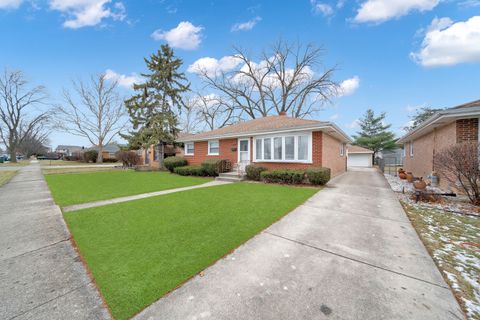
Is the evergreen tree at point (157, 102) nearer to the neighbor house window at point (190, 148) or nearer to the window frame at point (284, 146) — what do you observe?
the neighbor house window at point (190, 148)

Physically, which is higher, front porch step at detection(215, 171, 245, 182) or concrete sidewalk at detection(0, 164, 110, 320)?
front porch step at detection(215, 171, 245, 182)

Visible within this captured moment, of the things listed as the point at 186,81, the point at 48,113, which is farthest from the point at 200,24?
Result: the point at 48,113

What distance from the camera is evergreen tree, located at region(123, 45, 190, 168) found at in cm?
1822

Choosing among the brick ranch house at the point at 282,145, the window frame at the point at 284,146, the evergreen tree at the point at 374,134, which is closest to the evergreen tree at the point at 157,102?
the brick ranch house at the point at 282,145

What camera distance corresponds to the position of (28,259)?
2.75 m

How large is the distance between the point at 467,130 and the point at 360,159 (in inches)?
865

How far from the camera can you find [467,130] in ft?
21.2

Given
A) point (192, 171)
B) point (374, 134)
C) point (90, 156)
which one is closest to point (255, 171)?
point (192, 171)

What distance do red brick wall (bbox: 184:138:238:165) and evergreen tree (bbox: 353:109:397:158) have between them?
26.8 m

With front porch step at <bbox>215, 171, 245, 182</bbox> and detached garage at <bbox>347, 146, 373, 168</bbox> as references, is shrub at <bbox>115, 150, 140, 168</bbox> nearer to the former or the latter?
front porch step at <bbox>215, 171, 245, 182</bbox>

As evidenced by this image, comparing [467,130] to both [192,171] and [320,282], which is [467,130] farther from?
[192,171]

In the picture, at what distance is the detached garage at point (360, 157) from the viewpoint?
25688 millimetres

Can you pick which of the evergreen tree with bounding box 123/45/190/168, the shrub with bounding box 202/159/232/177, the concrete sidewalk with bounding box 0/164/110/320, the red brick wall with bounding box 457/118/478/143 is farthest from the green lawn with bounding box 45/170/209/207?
the red brick wall with bounding box 457/118/478/143

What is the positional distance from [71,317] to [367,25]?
19.0 metres
